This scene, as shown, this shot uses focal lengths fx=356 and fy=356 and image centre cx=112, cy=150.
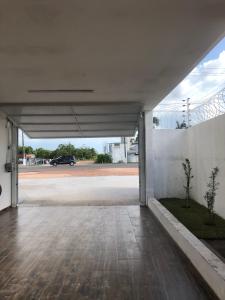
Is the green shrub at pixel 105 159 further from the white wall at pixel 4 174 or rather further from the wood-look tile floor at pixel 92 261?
the wood-look tile floor at pixel 92 261

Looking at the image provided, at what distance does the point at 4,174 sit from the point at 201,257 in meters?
6.34

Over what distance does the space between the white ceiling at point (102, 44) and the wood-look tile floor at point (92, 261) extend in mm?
2630

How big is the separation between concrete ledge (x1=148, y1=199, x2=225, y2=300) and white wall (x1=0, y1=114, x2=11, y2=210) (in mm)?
4566

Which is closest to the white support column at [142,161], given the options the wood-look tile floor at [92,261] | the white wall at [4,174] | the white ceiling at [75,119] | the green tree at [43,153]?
the white ceiling at [75,119]

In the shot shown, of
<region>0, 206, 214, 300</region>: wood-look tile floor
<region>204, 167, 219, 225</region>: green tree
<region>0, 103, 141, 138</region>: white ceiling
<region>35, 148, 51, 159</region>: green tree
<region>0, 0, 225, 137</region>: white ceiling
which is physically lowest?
<region>0, 206, 214, 300</region>: wood-look tile floor

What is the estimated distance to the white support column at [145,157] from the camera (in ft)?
30.7

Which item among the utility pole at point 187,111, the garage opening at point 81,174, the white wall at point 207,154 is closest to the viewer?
the white wall at point 207,154

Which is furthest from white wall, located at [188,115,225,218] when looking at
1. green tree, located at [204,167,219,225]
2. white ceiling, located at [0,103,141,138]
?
white ceiling, located at [0,103,141,138]

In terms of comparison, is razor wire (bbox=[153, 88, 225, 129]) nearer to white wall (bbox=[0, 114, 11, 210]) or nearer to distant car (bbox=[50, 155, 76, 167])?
white wall (bbox=[0, 114, 11, 210])

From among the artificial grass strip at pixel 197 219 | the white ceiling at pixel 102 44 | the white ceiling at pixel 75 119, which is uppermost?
the white ceiling at pixel 102 44

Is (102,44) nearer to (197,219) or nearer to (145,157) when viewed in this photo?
(197,219)

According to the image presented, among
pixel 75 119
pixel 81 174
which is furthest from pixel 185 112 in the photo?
pixel 81 174

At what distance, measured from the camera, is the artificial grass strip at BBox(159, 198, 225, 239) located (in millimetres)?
5870

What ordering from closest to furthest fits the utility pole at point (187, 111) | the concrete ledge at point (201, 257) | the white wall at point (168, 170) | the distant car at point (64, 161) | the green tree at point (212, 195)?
the concrete ledge at point (201, 257) < the green tree at point (212, 195) < the utility pole at point (187, 111) < the white wall at point (168, 170) < the distant car at point (64, 161)
